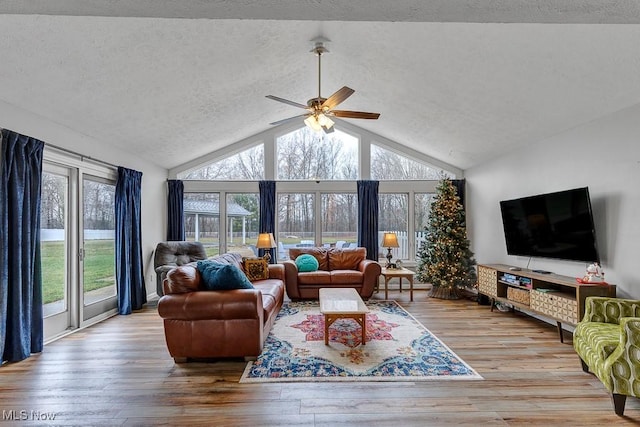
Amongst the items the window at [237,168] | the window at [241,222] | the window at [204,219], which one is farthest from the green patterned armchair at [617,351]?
the window at [204,219]

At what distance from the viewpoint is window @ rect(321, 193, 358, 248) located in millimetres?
7281

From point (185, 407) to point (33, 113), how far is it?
11.2 ft

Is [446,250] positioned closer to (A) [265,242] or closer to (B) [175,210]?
(A) [265,242]

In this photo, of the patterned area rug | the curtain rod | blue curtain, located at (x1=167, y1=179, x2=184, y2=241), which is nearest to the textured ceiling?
the curtain rod

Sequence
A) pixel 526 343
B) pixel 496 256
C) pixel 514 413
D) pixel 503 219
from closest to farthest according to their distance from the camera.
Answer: pixel 514 413
pixel 526 343
pixel 503 219
pixel 496 256

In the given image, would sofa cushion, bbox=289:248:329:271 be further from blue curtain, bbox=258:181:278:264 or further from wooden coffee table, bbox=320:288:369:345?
wooden coffee table, bbox=320:288:369:345

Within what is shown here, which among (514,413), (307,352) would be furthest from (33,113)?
(514,413)

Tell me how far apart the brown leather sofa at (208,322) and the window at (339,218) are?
4100mm

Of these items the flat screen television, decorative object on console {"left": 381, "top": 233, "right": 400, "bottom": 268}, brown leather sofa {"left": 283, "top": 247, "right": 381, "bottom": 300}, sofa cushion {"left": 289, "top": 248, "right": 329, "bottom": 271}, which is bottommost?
brown leather sofa {"left": 283, "top": 247, "right": 381, "bottom": 300}

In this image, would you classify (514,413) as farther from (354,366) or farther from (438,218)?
(438,218)

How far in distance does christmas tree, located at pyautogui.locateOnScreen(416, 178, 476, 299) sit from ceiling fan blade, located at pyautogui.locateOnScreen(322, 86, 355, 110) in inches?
145

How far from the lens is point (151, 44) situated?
323 cm

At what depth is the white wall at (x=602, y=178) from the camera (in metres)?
3.41

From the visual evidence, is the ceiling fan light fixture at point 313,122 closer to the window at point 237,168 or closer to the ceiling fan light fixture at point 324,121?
the ceiling fan light fixture at point 324,121
